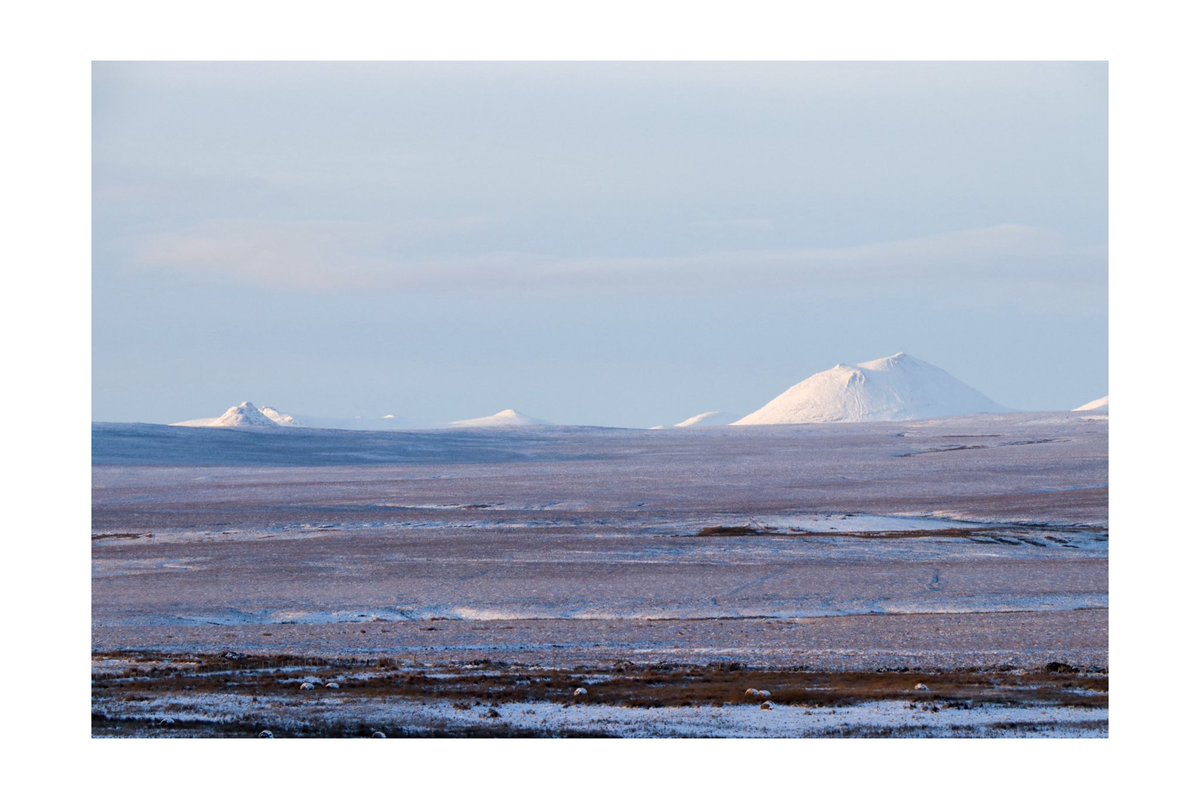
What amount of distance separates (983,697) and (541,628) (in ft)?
17.2

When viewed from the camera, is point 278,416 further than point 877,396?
No

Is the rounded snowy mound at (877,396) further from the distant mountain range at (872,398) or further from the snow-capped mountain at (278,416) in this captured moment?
the snow-capped mountain at (278,416)

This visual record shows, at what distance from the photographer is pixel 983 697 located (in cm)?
1114

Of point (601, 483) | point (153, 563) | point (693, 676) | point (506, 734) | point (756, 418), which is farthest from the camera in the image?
point (756, 418)

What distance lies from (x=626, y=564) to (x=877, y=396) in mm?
76574

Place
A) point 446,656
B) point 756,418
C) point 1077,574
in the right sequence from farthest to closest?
1. point 756,418
2. point 1077,574
3. point 446,656

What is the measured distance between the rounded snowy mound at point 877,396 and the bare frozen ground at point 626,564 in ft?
162

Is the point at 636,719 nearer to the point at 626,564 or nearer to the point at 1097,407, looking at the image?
the point at 626,564

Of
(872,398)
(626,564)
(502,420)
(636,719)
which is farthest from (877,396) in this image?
(636,719)

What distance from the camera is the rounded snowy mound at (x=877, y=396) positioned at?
9069 cm

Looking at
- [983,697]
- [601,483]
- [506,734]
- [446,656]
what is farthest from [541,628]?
[601,483]

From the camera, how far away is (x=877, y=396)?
9344cm

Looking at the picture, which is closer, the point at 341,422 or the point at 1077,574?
the point at 1077,574

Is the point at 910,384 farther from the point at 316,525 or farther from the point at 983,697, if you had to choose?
the point at 983,697
